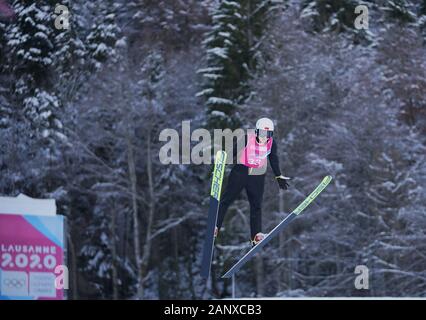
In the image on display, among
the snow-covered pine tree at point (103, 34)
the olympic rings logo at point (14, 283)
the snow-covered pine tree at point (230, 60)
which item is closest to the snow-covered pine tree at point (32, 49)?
the snow-covered pine tree at point (103, 34)

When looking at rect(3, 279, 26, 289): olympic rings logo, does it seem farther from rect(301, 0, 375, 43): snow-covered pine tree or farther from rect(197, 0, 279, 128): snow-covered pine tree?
rect(301, 0, 375, 43): snow-covered pine tree

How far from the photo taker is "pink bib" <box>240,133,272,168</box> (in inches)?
402

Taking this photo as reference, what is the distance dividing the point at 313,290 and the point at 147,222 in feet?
21.8

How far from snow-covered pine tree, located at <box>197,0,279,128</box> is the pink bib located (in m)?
18.6

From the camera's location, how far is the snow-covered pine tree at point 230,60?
29.5 m

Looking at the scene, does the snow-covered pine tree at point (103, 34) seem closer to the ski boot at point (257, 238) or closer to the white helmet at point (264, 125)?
the ski boot at point (257, 238)

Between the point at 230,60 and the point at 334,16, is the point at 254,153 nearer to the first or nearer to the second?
the point at 230,60

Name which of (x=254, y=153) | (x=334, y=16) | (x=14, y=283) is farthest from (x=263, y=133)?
(x=334, y=16)

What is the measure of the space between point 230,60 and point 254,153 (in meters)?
20.0

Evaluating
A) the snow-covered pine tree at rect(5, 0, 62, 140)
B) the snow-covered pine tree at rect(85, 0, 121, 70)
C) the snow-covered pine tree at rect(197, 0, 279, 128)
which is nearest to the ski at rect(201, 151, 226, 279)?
the snow-covered pine tree at rect(197, 0, 279, 128)

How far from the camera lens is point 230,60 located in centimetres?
3012

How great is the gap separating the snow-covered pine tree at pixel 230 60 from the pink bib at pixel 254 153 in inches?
733
